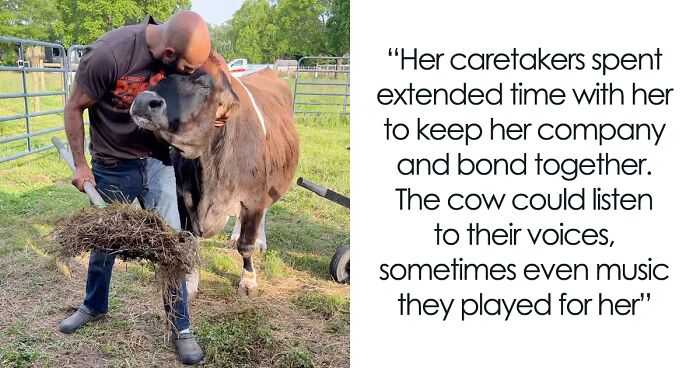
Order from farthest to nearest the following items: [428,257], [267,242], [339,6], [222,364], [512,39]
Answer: [339,6]
[267,242]
[222,364]
[428,257]
[512,39]

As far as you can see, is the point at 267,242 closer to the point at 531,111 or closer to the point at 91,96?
the point at 91,96

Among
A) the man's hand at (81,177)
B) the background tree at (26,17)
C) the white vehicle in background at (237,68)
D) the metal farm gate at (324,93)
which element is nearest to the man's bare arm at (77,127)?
the man's hand at (81,177)

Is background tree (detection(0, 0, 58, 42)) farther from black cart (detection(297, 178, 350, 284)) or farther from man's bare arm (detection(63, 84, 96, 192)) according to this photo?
man's bare arm (detection(63, 84, 96, 192))

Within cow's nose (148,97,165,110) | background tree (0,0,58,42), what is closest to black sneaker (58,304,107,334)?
cow's nose (148,97,165,110)

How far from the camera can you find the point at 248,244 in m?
3.99

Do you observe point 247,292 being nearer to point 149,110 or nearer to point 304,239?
point 304,239

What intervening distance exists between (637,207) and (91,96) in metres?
2.31

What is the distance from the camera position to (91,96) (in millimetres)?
2783

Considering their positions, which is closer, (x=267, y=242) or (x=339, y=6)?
(x=267, y=242)

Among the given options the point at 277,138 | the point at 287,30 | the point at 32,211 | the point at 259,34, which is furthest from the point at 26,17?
the point at 277,138

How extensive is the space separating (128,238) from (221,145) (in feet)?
3.47

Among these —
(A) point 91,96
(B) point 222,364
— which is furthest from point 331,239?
(A) point 91,96

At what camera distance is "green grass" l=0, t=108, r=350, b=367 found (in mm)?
3154

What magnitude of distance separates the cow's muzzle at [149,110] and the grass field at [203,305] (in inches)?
29.5
